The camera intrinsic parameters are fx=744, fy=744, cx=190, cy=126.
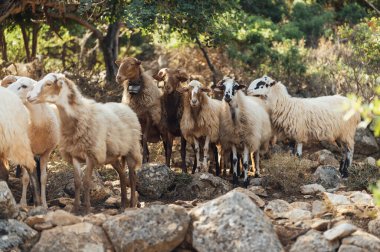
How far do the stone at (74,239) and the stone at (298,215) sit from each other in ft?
7.24

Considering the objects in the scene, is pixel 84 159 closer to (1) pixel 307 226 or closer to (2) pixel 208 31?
(1) pixel 307 226

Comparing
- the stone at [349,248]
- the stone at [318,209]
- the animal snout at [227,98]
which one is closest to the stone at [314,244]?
the stone at [349,248]

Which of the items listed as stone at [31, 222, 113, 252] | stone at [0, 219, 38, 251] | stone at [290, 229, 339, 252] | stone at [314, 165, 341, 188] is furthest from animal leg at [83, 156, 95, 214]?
stone at [314, 165, 341, 188]

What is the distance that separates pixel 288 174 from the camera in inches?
477

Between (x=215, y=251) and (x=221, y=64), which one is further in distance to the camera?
(x=221, y=64)

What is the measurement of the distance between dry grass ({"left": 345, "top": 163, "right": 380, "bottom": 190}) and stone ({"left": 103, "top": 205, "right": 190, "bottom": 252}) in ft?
13.0

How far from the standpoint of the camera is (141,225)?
325 inches

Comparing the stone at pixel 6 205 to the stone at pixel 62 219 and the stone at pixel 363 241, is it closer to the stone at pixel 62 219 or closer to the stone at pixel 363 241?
the stone at pixel 62 219

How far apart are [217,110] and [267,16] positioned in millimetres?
13579

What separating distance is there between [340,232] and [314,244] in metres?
0.31


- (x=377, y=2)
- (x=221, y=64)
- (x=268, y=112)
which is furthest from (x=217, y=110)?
(x=377, y=2)

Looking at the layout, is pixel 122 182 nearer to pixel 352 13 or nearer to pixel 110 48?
pixel 110 48

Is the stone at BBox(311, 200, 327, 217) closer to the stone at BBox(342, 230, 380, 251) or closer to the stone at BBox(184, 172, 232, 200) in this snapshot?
the stone at BBox(342, 230, 380, 251)

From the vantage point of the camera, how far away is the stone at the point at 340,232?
A: 26.4 feet
